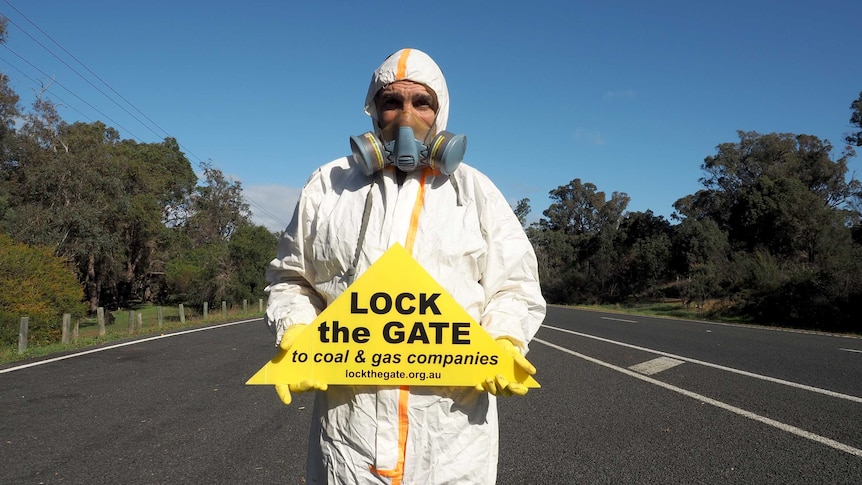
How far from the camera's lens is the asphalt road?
15.0ft

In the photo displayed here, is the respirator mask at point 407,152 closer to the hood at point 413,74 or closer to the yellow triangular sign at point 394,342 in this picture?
the hood at point 413,74

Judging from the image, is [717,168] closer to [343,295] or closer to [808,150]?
[808,150]

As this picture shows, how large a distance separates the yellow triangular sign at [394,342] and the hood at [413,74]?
2.19 ft

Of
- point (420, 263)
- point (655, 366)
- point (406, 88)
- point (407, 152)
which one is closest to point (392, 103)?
→ point (406, 88)

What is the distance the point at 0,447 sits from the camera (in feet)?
16.9

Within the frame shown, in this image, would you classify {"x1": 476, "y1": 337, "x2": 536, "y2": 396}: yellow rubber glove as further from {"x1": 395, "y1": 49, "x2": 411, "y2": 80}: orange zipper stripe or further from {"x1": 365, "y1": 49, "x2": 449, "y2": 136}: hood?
{"x1": 395, "y1": 49, "x2": 411, "y2": 80}: orange zipper stripe

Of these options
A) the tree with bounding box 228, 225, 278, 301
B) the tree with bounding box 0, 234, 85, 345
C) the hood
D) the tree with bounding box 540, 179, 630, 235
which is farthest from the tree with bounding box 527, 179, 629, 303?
the hood

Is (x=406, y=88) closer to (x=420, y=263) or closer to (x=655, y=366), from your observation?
(x=420, y=263)

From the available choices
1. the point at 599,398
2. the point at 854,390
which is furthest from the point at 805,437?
the point at 854,390

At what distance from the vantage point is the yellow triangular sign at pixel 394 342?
1957 millimetres

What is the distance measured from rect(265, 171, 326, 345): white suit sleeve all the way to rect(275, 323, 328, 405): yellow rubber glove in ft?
0.16

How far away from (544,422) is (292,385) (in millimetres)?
4704

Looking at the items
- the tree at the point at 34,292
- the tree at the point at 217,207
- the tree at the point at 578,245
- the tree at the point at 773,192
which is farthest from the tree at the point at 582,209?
the tree at the point at 34,292

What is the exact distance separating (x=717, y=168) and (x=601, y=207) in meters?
29.5
